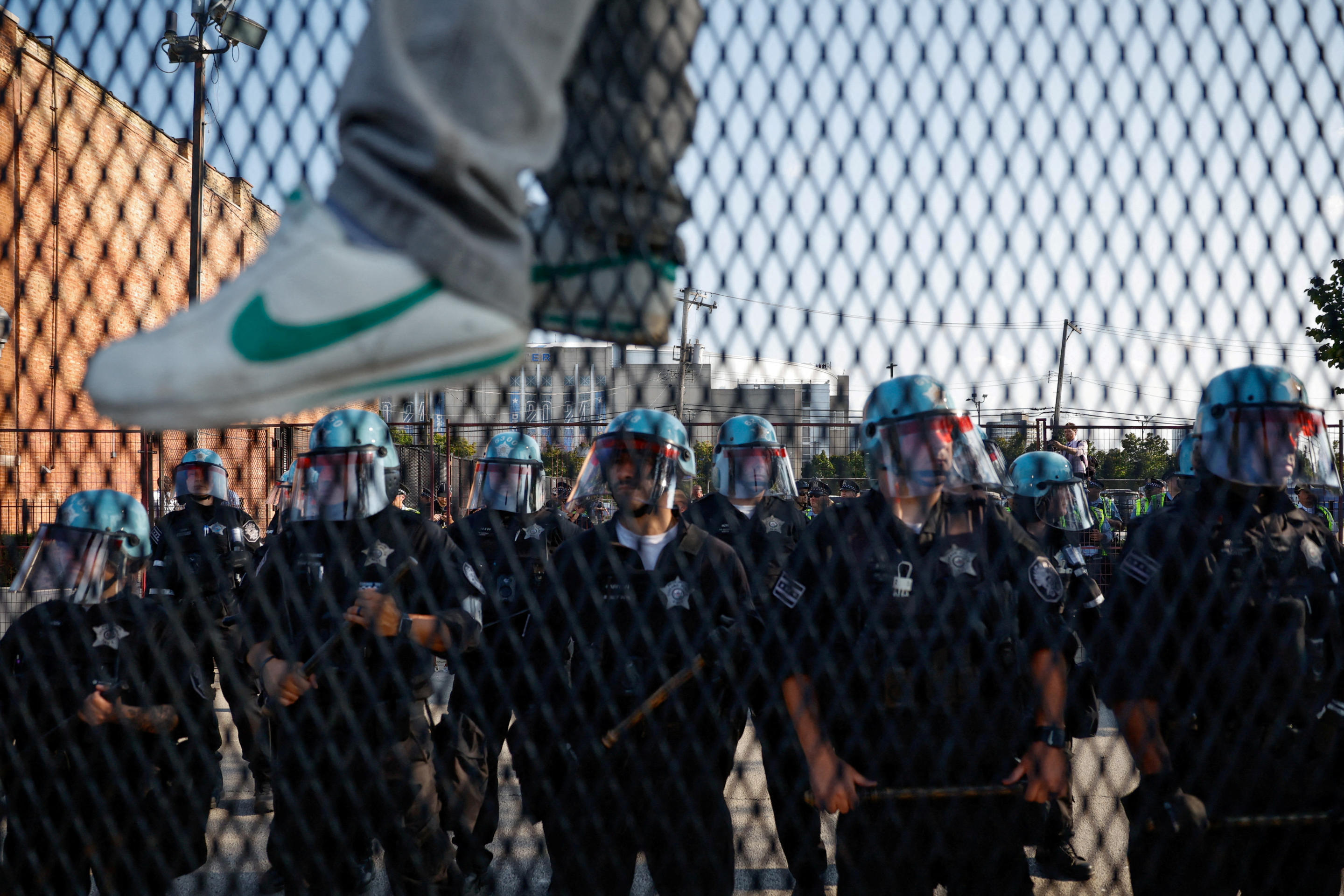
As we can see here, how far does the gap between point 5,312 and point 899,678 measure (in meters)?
2.23

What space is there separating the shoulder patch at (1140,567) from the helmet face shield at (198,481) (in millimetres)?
5096

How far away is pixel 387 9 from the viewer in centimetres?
102

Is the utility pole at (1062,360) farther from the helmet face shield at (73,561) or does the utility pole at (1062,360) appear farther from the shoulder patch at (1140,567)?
the helmet face shield at (73,561)

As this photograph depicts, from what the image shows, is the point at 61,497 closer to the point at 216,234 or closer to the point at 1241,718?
the point at 216,234

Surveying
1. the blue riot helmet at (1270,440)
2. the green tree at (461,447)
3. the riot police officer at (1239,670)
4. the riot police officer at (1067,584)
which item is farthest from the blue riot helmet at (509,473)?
the blue riot helmet at (1270,440)

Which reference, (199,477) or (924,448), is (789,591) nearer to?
(924,448)

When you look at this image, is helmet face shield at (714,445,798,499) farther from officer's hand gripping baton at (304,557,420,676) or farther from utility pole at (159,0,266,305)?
utility pole at (159,0,266,305)

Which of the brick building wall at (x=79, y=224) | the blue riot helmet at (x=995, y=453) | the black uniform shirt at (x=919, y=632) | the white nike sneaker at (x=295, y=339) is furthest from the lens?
the blue riot helmet at (x=995, y=453)

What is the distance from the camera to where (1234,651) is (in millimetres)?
2113

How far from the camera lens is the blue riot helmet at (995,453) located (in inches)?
90.5

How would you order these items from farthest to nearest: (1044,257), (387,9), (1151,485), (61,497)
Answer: (1151,485) → (61,497) → (1044,257) → (387,9)

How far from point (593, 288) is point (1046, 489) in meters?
4.46

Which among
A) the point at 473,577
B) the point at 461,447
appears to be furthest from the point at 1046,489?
the point at 461,447

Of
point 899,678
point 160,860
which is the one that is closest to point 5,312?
point 160,860
